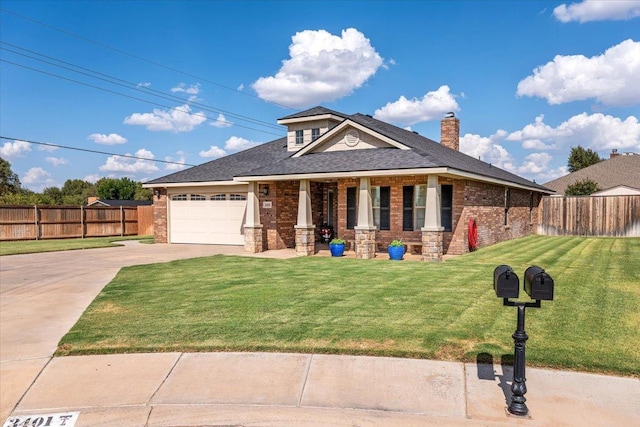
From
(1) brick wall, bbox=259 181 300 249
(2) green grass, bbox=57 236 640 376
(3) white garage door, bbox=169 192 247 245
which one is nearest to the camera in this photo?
(2) green grass, bbox=57 236 640 376

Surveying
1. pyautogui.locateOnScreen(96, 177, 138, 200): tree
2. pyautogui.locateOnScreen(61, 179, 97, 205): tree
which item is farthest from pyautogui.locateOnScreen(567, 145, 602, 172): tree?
pyautogui.locateOnScreen(61, 179, 97, 205): tree

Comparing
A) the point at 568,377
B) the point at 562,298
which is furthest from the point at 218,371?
the point at 562,298

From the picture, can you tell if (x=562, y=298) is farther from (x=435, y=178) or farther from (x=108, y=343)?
(x=108, y=343)

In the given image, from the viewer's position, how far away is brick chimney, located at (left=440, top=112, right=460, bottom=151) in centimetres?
2409

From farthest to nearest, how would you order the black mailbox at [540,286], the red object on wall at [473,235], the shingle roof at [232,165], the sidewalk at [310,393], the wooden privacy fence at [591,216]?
the wooden privacy fence at [591,216] < the shingle roof at [232,165] < the red object on wall at [473,235] < the sidewalk at [310,393] < the black mailbox at [540,286]

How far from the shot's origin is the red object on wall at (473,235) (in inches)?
607

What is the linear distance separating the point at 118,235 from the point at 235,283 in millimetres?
20830

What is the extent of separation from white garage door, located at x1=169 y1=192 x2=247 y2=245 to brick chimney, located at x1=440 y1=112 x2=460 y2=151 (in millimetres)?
11481

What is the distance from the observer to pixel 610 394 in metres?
4.41

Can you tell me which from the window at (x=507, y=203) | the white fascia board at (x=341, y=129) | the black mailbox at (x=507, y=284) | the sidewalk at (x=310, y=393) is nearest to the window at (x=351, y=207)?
the white fascia board at (x=341, y=129)

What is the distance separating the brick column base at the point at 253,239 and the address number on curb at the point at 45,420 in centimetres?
1245

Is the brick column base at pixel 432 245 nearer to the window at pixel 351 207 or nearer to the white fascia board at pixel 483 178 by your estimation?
the white fascia board at pixel 483 178

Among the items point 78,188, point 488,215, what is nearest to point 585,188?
point 488,215

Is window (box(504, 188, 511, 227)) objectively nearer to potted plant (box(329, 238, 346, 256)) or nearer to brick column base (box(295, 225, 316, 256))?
potted plant (box(329, 238, 346, 256))
